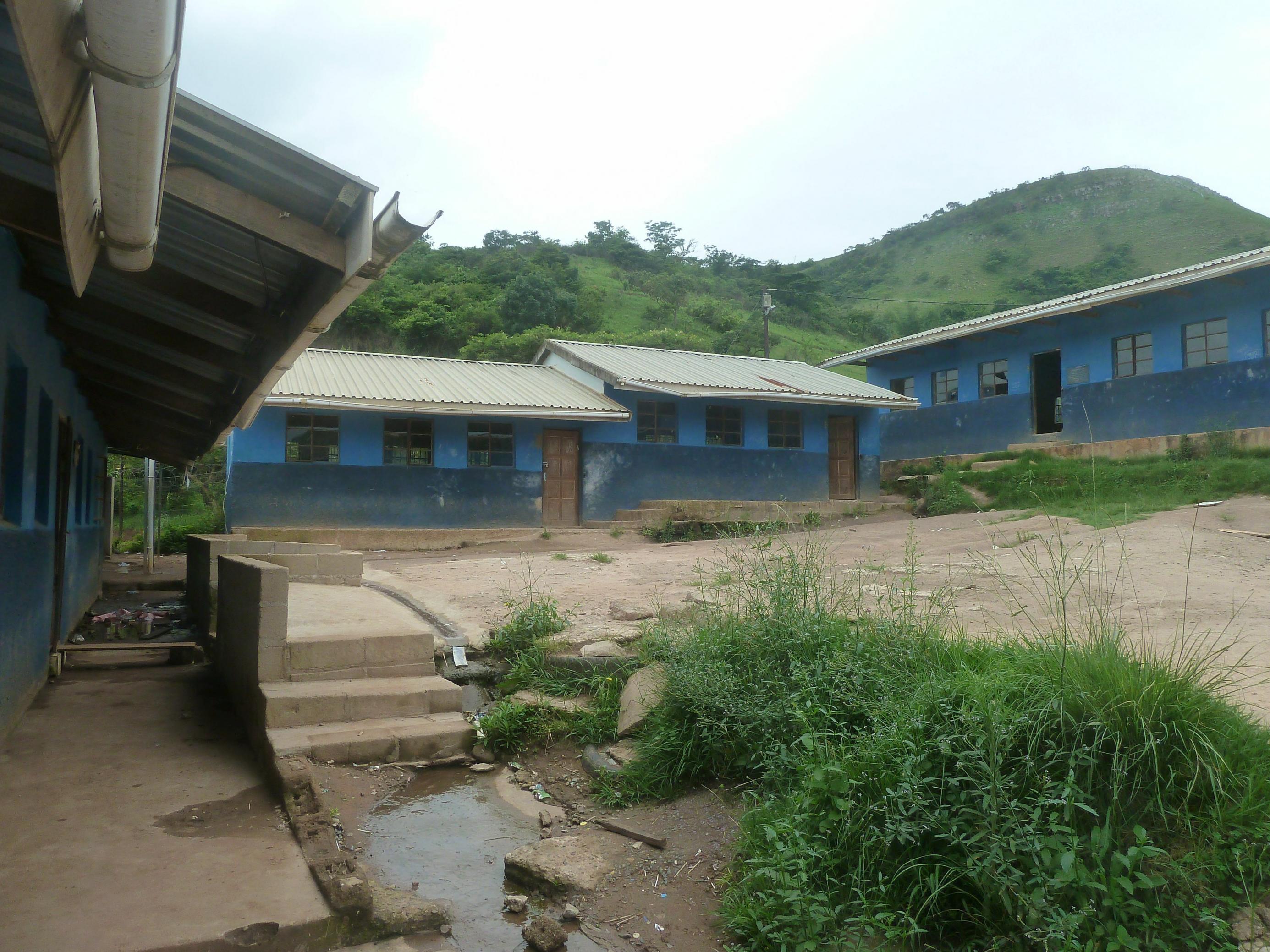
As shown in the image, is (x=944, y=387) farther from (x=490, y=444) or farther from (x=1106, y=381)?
(x=490, y=444)

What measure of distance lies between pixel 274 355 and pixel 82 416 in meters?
6.49

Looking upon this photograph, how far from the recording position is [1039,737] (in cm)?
328

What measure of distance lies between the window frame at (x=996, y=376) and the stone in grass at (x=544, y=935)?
19.7 m

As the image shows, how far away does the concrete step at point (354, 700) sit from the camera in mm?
5395

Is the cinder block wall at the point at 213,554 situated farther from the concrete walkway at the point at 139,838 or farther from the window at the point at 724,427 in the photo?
the window at the point at 724,427

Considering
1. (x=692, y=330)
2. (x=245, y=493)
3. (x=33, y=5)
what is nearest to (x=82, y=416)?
(x=245, y=493)

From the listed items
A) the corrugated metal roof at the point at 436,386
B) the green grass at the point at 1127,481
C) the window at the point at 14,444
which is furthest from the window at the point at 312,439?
the green grass at the point at 1127,481

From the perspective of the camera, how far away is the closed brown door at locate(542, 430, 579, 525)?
18531 millimetres

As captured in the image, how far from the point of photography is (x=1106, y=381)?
18.2m

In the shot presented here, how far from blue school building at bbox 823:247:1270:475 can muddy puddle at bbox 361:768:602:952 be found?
1064 centimetres

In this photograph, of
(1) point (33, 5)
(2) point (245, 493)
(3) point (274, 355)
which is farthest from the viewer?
(2) point (245, 493)

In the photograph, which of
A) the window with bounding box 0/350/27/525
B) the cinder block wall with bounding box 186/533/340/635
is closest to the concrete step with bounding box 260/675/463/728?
the window with bounding box 0/350/27/525

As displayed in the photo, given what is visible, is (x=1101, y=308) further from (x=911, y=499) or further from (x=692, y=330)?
(x=692, y=330)

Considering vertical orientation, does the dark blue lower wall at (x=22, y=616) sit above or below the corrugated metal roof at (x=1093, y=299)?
below
